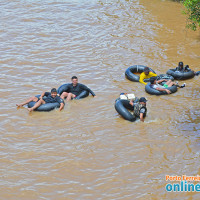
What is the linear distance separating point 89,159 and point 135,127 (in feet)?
8.80

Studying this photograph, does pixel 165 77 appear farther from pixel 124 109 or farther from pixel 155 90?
pixel 124 109

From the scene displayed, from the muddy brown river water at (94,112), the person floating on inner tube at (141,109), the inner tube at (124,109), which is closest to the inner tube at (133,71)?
the muddy brown river water at (94,112)

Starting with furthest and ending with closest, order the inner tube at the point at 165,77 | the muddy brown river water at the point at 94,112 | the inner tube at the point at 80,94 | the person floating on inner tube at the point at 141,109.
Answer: the inner tube at the point at 165,77, the inner tube at the point at 80,94, the person floating on inner tube at the point at 141,109, the muddy brown river water at the point at 94,112

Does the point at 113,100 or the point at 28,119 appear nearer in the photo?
the point at 28,119

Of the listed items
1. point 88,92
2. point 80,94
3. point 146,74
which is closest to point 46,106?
point 80,94

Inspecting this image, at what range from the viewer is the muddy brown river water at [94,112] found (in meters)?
10.0

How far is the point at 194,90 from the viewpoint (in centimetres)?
1617

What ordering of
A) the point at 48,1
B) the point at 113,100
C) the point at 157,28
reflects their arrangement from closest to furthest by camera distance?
the point at 113,100, the point at 157,28, the point at 48,1

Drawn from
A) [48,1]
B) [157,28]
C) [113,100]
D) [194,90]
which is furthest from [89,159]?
[48,1]

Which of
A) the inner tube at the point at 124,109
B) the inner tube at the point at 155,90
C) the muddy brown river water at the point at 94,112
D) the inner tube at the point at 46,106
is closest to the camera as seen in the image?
the muddy brown river water at the point at 94,112

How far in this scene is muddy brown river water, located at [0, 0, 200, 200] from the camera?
10.0 m

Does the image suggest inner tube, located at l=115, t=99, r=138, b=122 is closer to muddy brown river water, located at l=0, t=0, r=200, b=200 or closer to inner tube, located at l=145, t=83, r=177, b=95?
muddy brown river water, located at l=0, t=0, r=200, b=200

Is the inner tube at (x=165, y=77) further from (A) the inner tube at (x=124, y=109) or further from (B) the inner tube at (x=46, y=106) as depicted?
(B) the inner tube at (x=46, y=106)

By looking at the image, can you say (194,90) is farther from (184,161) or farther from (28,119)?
(28,119)
